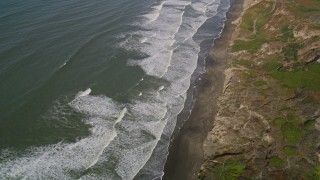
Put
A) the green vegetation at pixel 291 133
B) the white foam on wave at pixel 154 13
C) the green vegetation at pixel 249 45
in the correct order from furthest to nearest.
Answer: the white foam on wave at pixel 154 13 → the green vegetation at pixel 249 45 → the green vegetation at pixel 291 133

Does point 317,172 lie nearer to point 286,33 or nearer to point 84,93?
point 84,93

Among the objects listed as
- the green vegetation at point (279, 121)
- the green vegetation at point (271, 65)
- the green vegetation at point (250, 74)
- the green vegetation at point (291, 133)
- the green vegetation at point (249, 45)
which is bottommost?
the green vegetation at point (291, 133)

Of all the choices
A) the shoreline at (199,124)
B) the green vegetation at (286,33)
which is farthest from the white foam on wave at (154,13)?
the green vegetation at (286,33)

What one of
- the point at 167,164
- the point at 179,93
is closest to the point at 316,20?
the point at 179,93

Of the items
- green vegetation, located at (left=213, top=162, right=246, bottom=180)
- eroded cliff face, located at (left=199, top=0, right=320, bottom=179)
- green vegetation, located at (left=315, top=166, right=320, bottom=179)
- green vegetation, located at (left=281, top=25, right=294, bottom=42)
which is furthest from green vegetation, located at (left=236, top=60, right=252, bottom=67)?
green vegetation, located at (left=315, top=166, right=320, bottom=179)

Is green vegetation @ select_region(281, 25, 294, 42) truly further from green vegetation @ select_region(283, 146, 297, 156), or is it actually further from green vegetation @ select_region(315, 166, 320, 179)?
green vegetation @ select_region(315, 166, 320, 179)

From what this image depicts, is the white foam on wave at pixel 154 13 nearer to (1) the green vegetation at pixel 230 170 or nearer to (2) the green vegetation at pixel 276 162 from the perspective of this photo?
(1) the green vegetation at pixel 230 170

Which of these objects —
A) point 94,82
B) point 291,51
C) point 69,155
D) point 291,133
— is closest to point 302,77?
point 291,51
